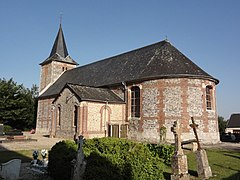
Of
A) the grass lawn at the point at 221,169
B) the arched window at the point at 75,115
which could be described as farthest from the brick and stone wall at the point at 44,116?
the grass lawn at the point at 221,169

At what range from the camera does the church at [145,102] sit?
19.6 meters

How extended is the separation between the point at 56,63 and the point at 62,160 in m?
30.7

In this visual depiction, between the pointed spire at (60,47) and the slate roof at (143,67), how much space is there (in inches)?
370

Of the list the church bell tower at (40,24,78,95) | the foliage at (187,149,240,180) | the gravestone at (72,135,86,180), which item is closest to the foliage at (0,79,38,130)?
the church bell tower at (40,24,78,95)

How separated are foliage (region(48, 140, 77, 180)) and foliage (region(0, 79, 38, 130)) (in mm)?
29225

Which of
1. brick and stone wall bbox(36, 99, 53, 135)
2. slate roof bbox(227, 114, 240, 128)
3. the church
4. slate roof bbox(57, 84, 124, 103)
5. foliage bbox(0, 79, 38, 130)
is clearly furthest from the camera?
slate roof bbox(227, 114, 240, 128)

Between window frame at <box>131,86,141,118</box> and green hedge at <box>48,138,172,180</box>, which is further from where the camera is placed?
window frame at <box>131,86,141,118</box>

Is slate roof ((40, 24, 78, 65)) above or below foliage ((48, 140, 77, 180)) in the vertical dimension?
above

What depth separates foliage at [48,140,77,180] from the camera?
718 centimetres

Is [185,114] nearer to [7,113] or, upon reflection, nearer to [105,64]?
[105,64]

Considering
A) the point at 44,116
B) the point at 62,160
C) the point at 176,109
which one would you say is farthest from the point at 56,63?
the point at 62,160

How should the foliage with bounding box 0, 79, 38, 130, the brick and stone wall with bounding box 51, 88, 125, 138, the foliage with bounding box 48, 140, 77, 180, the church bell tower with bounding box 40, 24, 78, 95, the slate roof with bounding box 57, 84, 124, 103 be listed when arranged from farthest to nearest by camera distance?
1. the church bell tower with bounding box 40, 24, 78, 95
2. the foliage with bounding box 0, 79, 38, 130
3. the slate roof with bounding box 57, 84, 124, 103
4. the brick and stone wall with bounding box 51, 88, 125, 138
5. the foliage with bounding box 48, 140, 77, 180

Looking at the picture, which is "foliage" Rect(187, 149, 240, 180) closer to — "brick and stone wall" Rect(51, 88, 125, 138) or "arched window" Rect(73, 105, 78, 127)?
"brick and stone wall" Rect(51, 88, 125, 138)

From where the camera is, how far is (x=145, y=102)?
20.9 m
